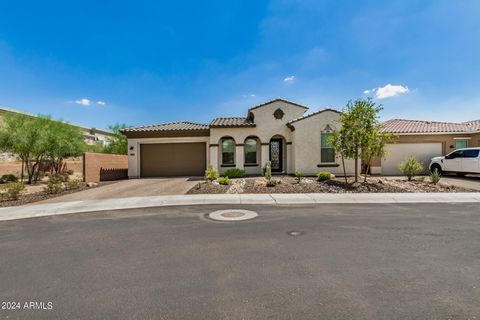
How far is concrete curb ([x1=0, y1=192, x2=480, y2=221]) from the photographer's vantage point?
8461 mm

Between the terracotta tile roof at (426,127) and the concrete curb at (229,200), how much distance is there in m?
7.68

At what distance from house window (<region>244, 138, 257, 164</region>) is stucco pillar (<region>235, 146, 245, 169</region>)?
0.61 meters

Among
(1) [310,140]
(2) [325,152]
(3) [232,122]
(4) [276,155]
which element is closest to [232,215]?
(1) [310,140]

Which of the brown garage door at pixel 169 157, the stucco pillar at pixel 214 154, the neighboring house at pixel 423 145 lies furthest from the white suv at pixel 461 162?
the brown garage door at pixel 169 157

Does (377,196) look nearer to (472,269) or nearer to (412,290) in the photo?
(472,269)

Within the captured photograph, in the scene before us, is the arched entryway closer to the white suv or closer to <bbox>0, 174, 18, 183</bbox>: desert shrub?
the white suv

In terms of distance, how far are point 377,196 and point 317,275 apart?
7935mm

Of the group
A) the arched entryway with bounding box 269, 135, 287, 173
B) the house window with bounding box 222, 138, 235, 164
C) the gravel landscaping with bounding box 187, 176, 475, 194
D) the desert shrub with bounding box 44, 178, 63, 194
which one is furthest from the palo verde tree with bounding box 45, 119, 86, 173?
the arched entryway with bounding box 269, 135, 287, 173

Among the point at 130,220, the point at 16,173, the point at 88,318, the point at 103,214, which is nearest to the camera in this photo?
the point at 88,318

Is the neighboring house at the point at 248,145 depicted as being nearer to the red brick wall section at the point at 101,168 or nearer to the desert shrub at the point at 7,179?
the red brick wall section at the point at 101,168

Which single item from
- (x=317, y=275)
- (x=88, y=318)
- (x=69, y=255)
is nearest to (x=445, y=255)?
(x=317, y=275)

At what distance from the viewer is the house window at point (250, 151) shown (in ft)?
56.5

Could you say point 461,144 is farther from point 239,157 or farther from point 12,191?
point 12,191

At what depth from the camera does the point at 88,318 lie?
2.68 metres
